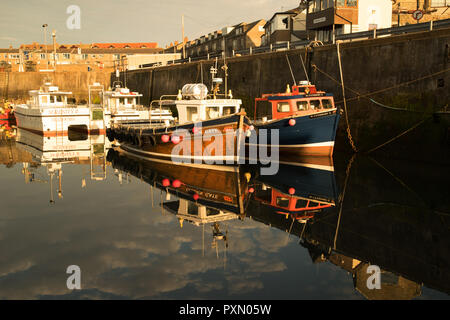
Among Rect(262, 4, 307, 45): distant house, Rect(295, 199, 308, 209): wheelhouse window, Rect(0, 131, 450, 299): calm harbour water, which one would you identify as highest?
Rect(262, 4, 307, 45): distant house

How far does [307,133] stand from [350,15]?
1702 centimetres

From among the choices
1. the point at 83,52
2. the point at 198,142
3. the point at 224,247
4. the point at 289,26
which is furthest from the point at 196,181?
the point at 83,52

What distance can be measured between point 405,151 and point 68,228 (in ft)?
51.0

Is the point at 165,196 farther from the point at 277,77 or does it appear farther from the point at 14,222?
the point at 277,77

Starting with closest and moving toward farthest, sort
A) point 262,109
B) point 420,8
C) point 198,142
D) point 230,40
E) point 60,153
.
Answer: point 198,142 < point 60,153 < point 262,109 < point 420,8 < point 230,40

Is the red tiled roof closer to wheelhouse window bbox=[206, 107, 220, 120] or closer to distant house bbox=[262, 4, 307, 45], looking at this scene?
distant house bbox=[262, 4, 307, 45]

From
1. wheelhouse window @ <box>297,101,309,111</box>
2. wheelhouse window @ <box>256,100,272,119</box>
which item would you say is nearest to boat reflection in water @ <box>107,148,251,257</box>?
wheelhouse window @ <box>297,101,309,111</box>

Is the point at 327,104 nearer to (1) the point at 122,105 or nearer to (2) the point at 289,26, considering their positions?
(1) the point at 122,105

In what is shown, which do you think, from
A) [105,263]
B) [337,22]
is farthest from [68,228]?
[337,22]

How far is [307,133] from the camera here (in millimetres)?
20094

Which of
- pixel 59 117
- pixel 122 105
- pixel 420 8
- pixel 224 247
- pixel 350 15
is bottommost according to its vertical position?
pixel 224 247

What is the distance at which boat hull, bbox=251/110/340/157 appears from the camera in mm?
19734

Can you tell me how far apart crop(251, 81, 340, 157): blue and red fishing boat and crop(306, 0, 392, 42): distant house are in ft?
43.1
